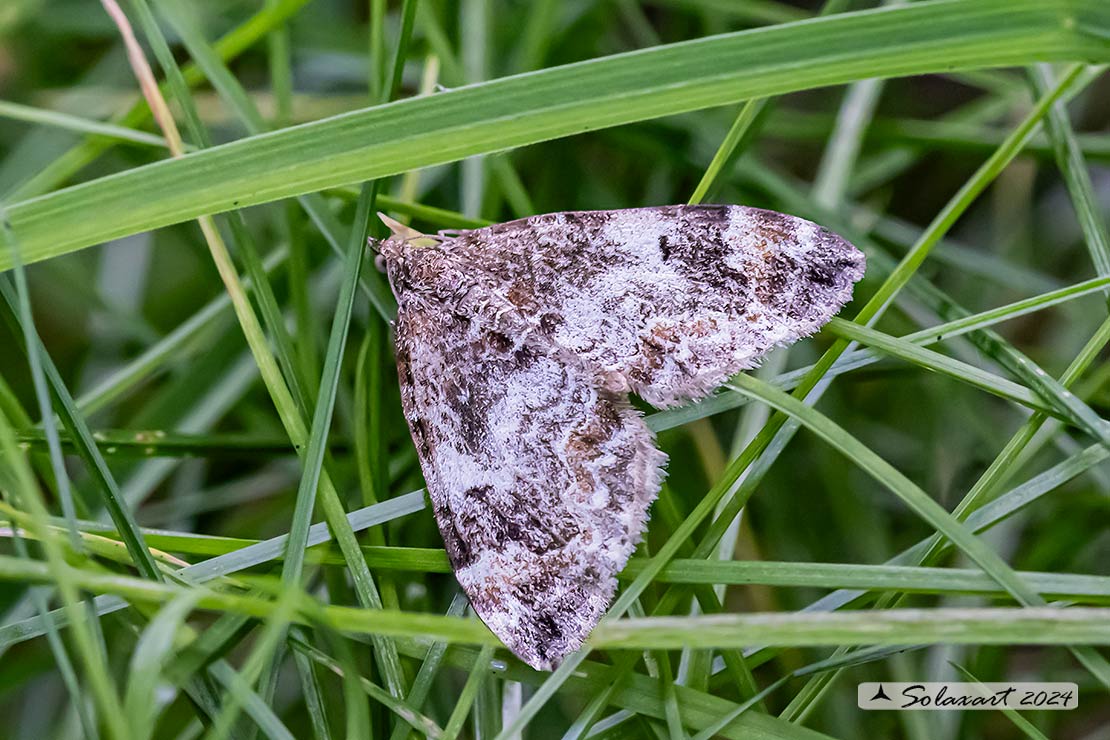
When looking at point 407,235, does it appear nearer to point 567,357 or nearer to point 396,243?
point 396,243

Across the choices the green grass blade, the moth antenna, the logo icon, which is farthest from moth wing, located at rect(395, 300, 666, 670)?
the logo icon

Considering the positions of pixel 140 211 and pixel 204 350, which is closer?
pixel 140 211

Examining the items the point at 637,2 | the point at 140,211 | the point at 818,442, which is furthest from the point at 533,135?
the point at 637,2

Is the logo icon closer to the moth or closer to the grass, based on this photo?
the grass

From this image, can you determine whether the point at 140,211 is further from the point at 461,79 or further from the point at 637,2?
the point at 637,2

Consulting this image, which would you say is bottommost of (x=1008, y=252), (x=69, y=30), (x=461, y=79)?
(x=1008, y=252)

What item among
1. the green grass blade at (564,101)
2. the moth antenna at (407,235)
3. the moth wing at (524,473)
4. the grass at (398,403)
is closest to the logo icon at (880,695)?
the grass at (398,403)
